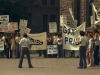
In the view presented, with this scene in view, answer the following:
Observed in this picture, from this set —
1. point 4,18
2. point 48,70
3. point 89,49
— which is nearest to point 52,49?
point 4,18

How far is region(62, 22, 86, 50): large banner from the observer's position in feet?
111

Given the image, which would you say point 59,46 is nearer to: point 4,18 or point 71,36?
point 71,36

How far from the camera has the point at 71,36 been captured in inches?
1341

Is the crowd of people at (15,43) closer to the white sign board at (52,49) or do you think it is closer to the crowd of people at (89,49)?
the white sign board at (52,49)

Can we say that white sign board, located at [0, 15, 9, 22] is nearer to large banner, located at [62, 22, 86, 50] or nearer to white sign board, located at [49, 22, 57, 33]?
white sign board, located at [49, 22, 57, 33]

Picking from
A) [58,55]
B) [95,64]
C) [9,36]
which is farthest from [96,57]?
[9,36]

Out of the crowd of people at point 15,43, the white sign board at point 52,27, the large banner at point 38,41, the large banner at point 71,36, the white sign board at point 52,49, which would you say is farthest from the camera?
the white sign board at point 52,27

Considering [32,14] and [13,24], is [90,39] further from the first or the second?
[32,14]

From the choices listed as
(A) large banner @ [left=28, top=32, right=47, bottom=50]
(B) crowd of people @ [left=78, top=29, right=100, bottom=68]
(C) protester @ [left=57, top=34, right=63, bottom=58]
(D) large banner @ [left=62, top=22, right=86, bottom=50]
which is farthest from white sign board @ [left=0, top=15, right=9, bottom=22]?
(B) crowd of people @ [left=78, top=29, right=100, bottom=68]

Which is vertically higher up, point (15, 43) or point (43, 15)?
point (43, 15)

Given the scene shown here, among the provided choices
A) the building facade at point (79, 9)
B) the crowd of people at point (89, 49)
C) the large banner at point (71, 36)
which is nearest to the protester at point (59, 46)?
the large banner at point (71, 36)

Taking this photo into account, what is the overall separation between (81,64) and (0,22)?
46.1 ft

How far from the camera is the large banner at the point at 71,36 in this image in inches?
1332

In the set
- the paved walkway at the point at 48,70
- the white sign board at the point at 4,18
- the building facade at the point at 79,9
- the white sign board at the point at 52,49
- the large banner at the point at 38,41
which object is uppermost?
the building facade at the point at 79,9
